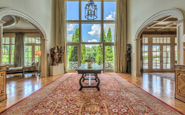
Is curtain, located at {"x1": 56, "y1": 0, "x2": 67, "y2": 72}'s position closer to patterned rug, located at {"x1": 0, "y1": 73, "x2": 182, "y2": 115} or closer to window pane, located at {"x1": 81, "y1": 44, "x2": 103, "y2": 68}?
window pane, located at {"x1": 81, "y1": 44, "x2": 103, "y2": 68}

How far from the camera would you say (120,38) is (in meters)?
7.30

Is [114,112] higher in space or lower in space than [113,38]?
lower

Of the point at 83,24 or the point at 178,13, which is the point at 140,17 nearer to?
the point at 178,13

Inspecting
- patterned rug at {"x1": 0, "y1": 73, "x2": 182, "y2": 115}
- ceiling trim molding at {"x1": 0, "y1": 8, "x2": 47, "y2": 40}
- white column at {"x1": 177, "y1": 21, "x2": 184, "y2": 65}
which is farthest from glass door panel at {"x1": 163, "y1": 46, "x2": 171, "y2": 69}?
ceiling trim molding at {"x1": 0, "y1": 8, "x2": 47, "y2": 40}

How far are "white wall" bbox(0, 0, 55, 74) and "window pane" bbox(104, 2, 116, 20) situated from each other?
3984 mm

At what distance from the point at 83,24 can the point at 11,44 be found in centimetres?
664

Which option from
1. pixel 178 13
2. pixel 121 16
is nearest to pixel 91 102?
pixel 178 13

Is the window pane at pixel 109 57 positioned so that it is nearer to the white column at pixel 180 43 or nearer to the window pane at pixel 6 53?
the white column at pixel 180 43

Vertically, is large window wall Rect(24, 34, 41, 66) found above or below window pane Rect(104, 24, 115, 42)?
below

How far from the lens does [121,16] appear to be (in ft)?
24.0

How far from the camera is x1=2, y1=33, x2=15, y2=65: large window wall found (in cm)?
834

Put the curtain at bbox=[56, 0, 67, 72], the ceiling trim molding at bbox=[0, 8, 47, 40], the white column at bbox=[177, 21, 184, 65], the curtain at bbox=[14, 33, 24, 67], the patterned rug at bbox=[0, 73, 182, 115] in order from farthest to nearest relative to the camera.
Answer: the curtain at bbox=[14, 33, 24, 67], the curtain at bbox=[56, 0, 67, 72], the ceiling trim molding at bbox=[0, 8, 47, 40], the white column at bbox=[177, 21, 184, 65], the patterned rug at bbox=[0, 73, 182, 115]

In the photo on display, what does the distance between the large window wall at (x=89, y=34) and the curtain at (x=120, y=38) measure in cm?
49

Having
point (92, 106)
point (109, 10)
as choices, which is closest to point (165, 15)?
point (92, 106)
